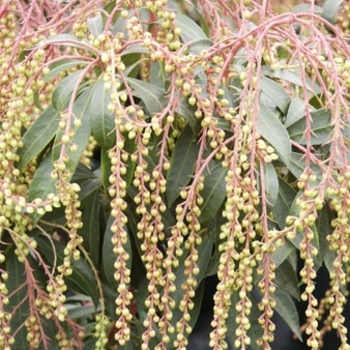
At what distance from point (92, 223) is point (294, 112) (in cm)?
54

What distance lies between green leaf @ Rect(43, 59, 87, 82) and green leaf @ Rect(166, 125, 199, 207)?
26 cm

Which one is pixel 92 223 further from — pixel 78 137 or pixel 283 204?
pixel 283 204

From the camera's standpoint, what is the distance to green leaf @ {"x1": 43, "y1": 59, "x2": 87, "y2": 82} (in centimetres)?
137

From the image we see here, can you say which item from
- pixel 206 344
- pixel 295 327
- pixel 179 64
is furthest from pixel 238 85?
pixel 206 344

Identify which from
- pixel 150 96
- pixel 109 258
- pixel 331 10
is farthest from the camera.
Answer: pixel 331 10

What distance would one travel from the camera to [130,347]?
1.69 metres

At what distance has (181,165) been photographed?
1334 mm

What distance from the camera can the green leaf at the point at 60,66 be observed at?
4.50ft

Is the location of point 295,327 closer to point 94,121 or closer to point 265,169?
point 265,169

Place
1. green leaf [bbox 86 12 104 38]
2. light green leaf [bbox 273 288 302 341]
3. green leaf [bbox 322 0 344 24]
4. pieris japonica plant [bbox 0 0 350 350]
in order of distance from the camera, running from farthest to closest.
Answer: green leaf [bbox 322 0 344 24]
green leaf [bbox 86 12 104 38]
light green leaf [bbox 273 288 302 341]
pieris japonica plant [bbox 0 0 350 350]

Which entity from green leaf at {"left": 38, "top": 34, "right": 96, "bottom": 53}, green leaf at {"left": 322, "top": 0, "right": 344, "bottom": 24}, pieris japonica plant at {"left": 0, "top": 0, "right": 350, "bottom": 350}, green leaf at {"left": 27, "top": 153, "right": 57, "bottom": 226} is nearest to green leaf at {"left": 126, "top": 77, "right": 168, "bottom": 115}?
pieris japonica plant at {"left": 0, "top": 0, "right": 350, "bottom": 350}

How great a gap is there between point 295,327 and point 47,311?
52cm

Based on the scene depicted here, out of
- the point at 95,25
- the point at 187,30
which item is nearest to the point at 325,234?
the point at 187,30

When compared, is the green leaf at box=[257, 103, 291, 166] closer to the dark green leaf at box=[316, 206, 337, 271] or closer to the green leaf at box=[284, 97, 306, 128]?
the green leaf at box=[284, 97, 306, 128]
